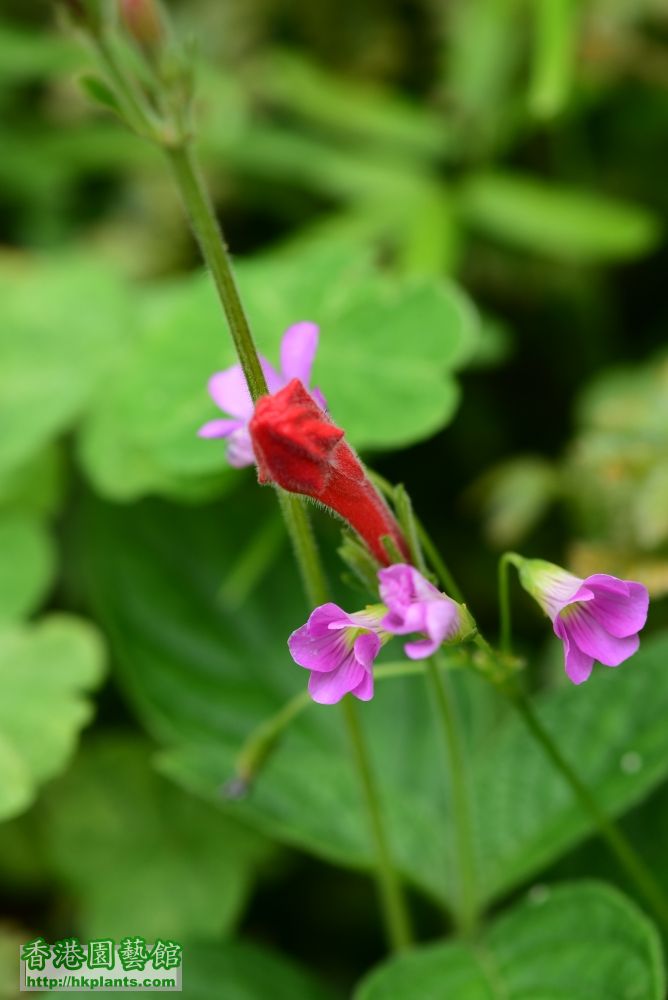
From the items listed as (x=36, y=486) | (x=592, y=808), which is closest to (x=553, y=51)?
(x=36, y=486)

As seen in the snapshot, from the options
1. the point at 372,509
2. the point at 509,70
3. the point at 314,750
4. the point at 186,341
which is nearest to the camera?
the point at 372,509

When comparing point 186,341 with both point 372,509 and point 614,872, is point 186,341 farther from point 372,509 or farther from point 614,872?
point 614,872

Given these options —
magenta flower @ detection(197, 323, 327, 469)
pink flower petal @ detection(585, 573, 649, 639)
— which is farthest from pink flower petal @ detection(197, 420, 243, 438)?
pink flower petal @ detection(585, 573, 649, 639)

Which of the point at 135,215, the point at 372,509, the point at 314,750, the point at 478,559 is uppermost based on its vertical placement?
the point at 372,509

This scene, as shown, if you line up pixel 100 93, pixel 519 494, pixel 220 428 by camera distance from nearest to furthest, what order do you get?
pixel 100 93 → pixel 220 428 → pixel 519 494

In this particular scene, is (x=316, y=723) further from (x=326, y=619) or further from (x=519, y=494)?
(x=326, y=619)

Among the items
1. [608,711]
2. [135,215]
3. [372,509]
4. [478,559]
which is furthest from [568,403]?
[372,509]
